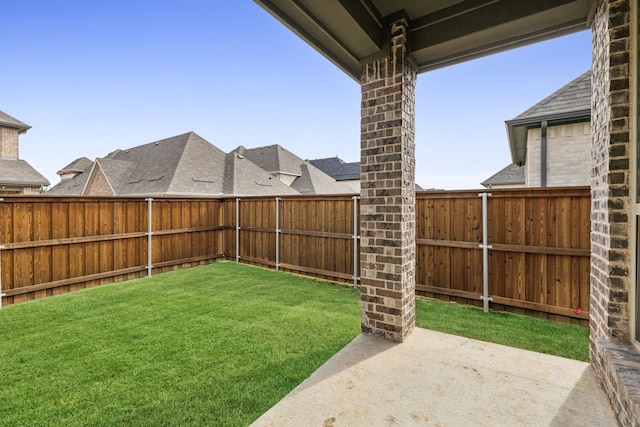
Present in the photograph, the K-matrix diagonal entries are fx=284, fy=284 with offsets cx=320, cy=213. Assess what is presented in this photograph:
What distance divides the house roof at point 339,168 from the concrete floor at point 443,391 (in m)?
26.1

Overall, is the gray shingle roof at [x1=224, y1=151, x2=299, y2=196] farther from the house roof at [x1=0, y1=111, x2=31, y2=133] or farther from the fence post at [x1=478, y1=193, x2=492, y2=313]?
the fence post at [x1=478, y1=193, x2=492, y2=313]

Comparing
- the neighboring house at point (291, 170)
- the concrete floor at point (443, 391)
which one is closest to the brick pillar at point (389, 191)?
the concrete floor at point (443, 391)

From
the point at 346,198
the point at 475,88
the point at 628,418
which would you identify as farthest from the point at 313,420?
the point at 475,88

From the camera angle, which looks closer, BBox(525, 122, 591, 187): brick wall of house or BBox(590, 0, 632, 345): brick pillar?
BBox(590, 0, 632, 345): brick pillar

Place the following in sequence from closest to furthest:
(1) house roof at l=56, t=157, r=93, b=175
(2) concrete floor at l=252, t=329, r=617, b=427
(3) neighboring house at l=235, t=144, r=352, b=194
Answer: (2) concrete floor at l=252, t=329, r=617, b=427, (3) neighboring house at l=235, t=144, r=352, b=194, (1) house roof at l=56, t=157, r=93, b=175

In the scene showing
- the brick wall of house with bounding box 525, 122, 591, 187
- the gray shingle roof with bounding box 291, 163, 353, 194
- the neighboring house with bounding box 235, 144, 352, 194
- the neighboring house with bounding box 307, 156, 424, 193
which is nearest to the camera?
the brick wall of house with bounding box 525, 122, 591, 187

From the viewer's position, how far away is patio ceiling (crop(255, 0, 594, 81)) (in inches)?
90.2

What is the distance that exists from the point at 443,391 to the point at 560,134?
312 inches

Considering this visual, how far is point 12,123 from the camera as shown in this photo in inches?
606

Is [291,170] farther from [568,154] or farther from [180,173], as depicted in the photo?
[568,154]

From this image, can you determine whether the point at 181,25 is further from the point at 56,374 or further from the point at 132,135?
the point at 132,135

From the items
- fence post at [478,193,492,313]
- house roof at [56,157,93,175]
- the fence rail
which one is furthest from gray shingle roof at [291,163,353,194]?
house roof at [56,157,93,175]

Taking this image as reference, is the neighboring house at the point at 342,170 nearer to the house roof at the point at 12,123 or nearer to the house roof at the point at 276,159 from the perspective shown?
the house roof at the point at 276,159

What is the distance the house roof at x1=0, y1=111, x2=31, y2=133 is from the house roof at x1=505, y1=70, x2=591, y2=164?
23085 mm
